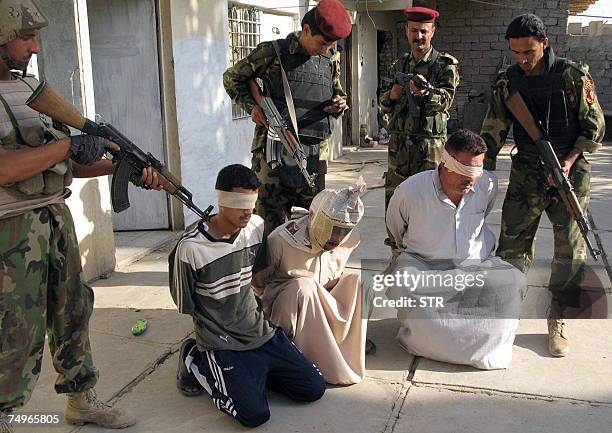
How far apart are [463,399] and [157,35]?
399 cm

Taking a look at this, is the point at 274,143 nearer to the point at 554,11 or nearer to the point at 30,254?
the point at 30,254

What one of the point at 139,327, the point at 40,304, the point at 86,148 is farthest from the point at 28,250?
the point at 139,327

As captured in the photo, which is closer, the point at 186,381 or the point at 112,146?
the point at 112,146

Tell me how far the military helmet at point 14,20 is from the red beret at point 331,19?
5.66 ft

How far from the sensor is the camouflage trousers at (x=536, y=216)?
3748 mm

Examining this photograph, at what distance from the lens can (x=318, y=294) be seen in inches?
126

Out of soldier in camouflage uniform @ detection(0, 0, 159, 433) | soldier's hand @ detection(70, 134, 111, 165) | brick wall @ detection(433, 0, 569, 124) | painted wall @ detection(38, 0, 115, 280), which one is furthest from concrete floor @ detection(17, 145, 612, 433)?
brick wall @ detection(433, 0, 569, 124)

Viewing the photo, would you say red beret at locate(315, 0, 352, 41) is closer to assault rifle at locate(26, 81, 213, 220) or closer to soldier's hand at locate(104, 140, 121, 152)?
assault rifle at locate(26, 81, 213, 220)

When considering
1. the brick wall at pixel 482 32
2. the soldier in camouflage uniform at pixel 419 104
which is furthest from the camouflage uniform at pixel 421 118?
the brick wall at pixel 482 32

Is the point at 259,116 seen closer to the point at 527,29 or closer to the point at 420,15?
the point at 420,15

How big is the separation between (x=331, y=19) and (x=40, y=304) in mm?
2192

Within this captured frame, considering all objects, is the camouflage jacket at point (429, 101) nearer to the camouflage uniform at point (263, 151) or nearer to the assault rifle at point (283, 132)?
the camouflage uniform at point (263, 151)

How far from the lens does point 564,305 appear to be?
420 centimetres

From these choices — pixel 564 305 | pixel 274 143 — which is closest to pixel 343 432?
pixel 274 143
